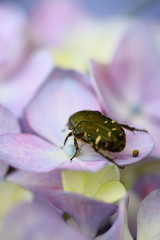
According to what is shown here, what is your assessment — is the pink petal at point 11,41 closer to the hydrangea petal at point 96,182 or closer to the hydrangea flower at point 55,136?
the hydrangea flower at point 55,136

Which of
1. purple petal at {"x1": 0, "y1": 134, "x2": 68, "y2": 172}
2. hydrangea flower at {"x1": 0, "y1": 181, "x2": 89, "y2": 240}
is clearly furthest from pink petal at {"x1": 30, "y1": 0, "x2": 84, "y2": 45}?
hydrangea flower at {"x1": 0, "y1": 181, "x2": 89, "y2": 240}

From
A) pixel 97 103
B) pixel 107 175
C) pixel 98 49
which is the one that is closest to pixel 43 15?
pixel 98 49

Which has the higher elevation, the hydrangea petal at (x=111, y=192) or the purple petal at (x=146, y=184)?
the hydrangea petal at (x=111, y=192)

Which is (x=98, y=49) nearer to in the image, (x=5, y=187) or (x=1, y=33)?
(x=1, y=33)

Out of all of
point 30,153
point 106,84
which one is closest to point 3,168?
point 30,153

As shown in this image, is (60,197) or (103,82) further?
(103,82)

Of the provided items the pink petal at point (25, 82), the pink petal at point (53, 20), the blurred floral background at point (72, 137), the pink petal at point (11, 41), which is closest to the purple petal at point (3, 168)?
the blurred floral background at point (72, 137)

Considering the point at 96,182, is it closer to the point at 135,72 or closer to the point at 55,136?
the point at 55,136
